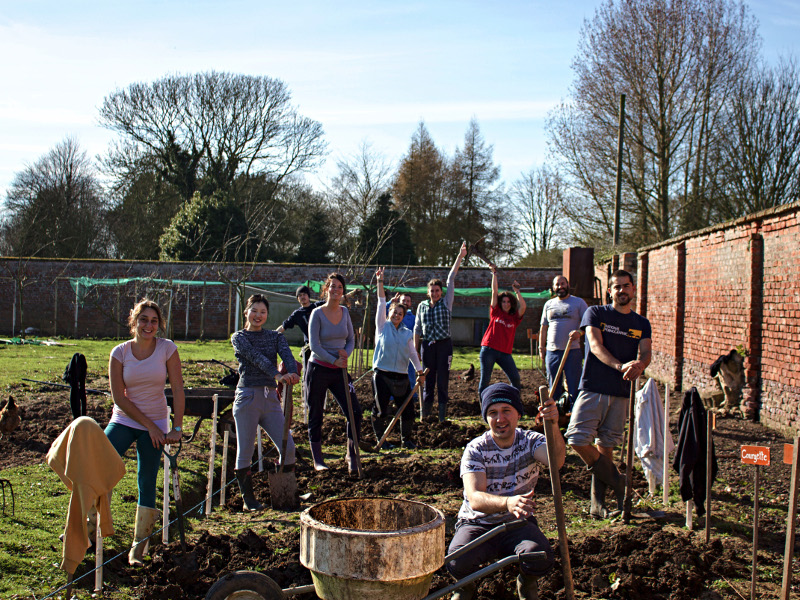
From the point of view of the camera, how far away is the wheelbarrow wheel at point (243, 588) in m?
3.40

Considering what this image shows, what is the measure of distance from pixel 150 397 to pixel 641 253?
13771mm

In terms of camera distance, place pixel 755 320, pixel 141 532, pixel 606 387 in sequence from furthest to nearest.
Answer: pixel 755 320 < pixel 606 387 < pixel 141 532

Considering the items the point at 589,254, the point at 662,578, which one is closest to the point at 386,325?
the point at 662,578

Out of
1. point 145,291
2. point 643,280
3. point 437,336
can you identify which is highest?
point 643,280

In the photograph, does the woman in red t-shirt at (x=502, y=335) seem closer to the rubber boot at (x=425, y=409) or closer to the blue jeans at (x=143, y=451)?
the rubber boot at (x=425, y=409)

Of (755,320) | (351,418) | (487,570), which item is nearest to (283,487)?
(351,418)

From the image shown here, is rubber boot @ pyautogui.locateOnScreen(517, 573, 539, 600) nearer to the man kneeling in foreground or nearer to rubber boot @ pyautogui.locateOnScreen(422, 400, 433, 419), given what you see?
the man kneeling in foreground

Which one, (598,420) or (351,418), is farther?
(351,418)

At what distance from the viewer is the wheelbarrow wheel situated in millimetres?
3398

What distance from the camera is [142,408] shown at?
190 inches

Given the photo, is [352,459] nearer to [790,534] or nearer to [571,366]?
[571,366]

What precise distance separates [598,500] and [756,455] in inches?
69.3

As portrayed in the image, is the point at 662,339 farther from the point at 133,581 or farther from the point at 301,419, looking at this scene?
the point at 133,581

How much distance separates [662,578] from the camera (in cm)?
433
